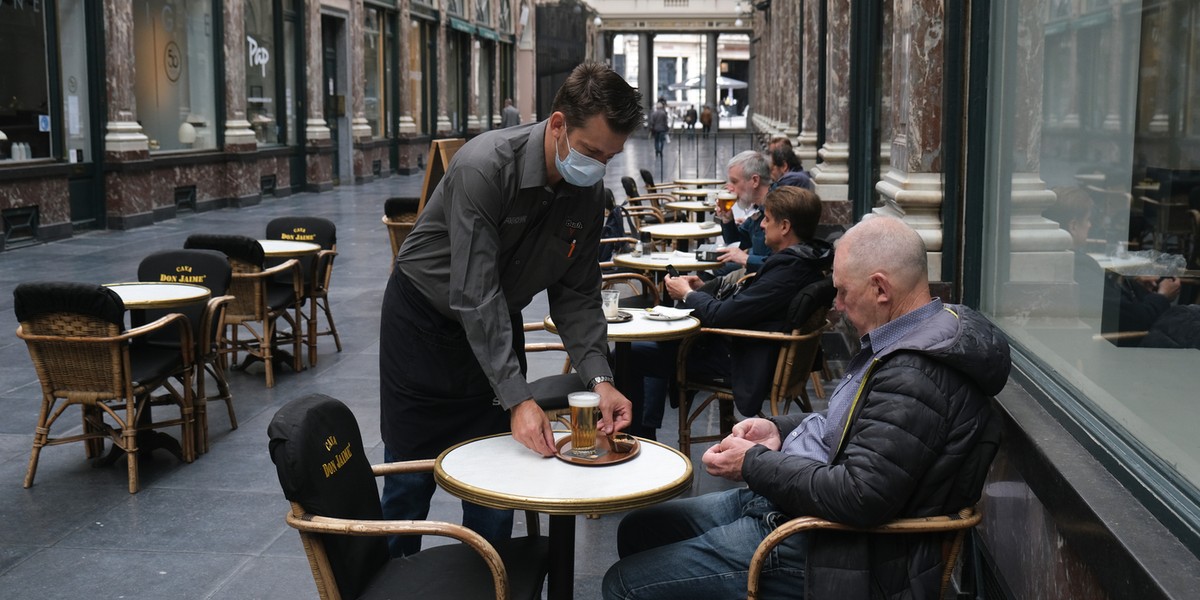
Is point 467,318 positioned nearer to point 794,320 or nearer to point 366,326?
point 794,320

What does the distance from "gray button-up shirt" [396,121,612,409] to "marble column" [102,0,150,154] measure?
41.3ft

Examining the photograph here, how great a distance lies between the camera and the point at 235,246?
6.95 metres

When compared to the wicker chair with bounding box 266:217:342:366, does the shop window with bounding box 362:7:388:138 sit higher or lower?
higher

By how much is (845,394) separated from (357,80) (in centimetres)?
2180

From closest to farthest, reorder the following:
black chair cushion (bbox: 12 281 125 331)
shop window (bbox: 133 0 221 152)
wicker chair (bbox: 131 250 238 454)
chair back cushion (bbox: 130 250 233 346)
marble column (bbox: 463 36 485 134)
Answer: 1. black chair cushion (bbox: 12 281 125 331)
2. wicker chair (bbox: 131 250 238 454)
3. chair back cushion (bbox: 130 250 233 346)
4. shop window (bbox: 133 0 221 152)
5. marble column (bbox: 463 36 485 134)

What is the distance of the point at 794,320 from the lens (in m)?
5.05

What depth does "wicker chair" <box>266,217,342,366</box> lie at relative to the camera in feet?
25.5

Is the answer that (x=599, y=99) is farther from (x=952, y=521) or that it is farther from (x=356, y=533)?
(x=952, y=521)

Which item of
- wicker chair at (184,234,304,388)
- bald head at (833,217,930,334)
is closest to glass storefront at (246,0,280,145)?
wicker chair at (184,234,304,388)

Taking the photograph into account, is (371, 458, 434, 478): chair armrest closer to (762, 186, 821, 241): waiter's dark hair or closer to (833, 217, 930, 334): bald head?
(833, 217, 930, 334): bald head

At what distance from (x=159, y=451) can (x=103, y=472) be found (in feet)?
1.36

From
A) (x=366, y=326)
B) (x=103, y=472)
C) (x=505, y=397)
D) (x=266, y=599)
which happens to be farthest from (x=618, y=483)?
(x=366, y=326)

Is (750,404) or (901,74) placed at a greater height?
(901,74)

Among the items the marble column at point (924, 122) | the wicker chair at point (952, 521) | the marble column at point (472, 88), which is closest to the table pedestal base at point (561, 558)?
the wicker chair at point (952, 521)
